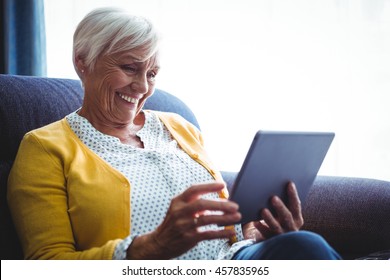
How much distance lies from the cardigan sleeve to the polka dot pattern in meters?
0.12

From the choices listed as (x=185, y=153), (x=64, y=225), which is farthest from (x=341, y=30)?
(x=64, y=225)

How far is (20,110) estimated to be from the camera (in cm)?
133

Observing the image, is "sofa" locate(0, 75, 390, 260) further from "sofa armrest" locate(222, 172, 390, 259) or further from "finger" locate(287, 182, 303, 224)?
"finger" locate(287, 182, 303, 224)

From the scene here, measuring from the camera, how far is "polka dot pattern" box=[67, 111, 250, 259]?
1182 mm

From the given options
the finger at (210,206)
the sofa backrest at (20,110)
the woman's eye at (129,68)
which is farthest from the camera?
the woman's eye at (129,68)

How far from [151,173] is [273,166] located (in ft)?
1.05

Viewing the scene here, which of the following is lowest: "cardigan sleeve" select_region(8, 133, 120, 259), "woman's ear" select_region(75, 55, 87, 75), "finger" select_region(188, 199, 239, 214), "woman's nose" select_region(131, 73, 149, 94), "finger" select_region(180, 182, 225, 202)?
"cardigan sleeve" select_region(8, 133, 120, 259)

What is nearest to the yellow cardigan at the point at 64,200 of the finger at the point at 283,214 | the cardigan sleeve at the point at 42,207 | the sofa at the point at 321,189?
the cardigan sleeve at the point at 42,207

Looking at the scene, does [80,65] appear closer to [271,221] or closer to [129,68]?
[129,68]

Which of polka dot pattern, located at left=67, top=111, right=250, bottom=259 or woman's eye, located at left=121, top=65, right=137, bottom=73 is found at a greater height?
woman's eye, located at left=121, top=65, right=137, bottom=73

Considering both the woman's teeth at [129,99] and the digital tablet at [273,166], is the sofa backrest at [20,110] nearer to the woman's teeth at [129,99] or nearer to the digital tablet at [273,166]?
the woman's teeth at [129,99]

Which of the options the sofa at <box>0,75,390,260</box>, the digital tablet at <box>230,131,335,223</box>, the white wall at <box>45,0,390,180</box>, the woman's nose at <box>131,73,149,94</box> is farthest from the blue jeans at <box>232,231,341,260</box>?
the white wall at <box>45,0,390,180</box>

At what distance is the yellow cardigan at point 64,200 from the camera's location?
3.63 ft
